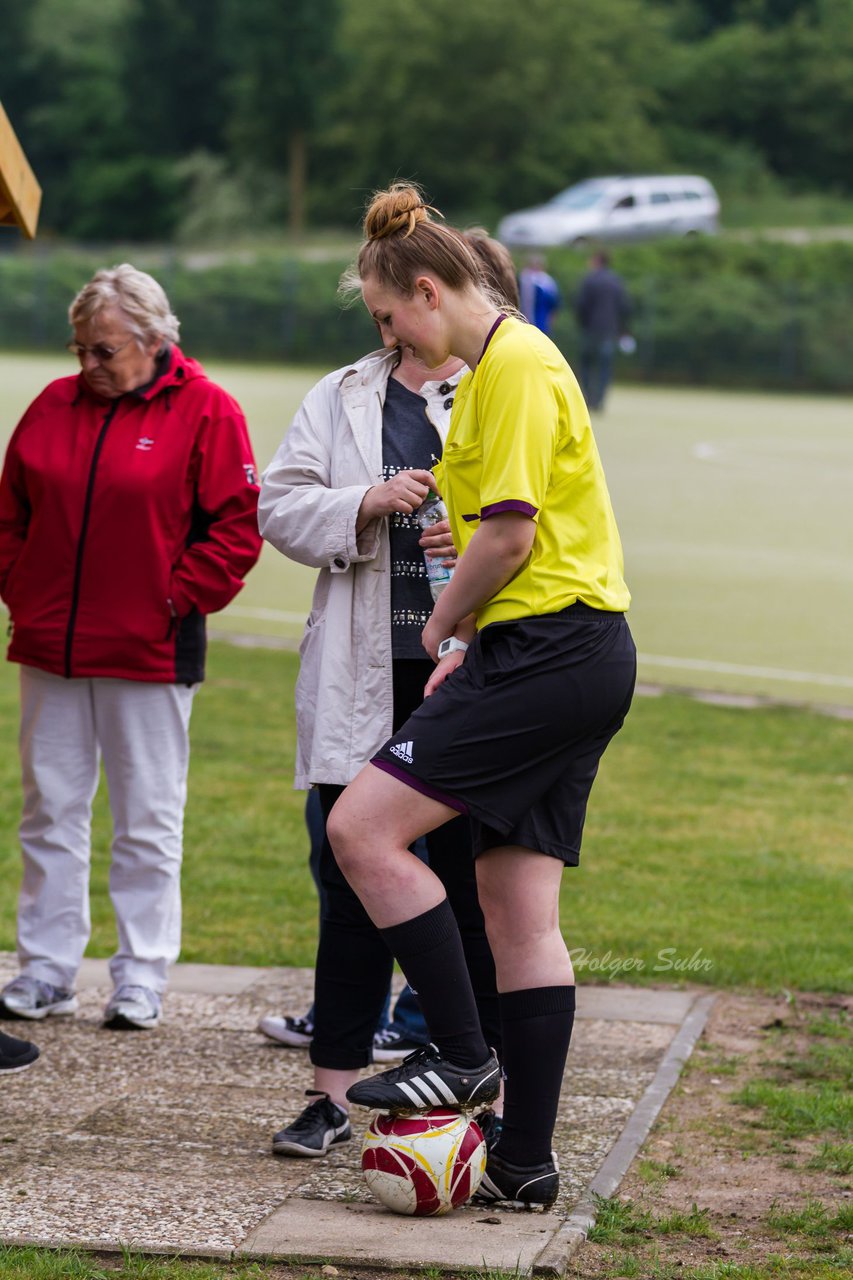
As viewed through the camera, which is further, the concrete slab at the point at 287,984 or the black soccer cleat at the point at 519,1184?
the concrete slab at the point at 287,984

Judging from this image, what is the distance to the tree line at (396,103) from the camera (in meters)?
69.6

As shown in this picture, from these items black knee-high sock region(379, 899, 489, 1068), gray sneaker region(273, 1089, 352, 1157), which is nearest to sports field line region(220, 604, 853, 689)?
gray sneaker region(273, 1089, 352, 1157)

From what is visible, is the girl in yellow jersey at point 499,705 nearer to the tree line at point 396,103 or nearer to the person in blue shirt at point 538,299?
the person in blue shirt at point 538,299

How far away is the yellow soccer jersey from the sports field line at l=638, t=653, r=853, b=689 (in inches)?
289

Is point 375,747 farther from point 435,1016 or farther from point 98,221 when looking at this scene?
point 98,221

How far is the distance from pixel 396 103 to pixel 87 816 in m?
68.1

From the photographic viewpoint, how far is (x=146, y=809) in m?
5.32

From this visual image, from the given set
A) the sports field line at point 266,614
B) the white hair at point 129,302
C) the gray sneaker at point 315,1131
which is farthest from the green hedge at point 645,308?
the gray sneaker at point 315,1131

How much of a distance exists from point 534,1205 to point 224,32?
270 ft

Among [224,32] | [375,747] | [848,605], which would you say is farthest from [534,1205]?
[224,32]

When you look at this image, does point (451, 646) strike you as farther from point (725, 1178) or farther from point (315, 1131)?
point (725, 1178)

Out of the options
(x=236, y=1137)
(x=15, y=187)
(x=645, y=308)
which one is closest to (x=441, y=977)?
(x=236, y=1137)

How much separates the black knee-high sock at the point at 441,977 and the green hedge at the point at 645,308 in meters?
33.6

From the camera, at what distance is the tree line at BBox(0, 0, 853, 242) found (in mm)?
69562
